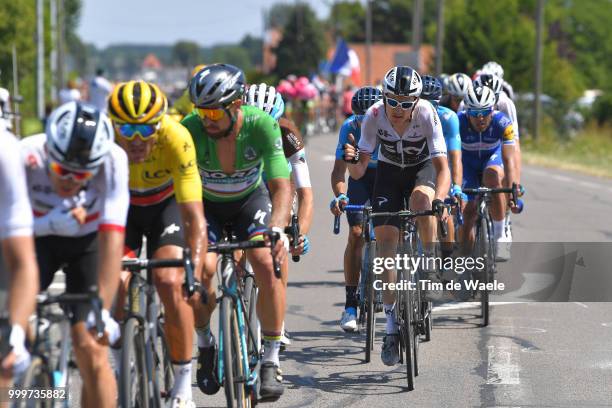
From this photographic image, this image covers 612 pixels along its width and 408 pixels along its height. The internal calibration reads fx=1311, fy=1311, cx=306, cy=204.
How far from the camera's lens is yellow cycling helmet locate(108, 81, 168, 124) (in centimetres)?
629

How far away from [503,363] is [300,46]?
316 ft

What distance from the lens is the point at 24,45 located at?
37.9 meters

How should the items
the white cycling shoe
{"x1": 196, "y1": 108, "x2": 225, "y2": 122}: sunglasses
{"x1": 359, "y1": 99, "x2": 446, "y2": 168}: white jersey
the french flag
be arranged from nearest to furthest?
1. {"x1": 196, "y1": 108, "x2": 225, "y2": 122}: sunglasses
2. {"x1": 359, "y1": 99, "x2": 446, "y2": 168}: white jersey
3. the white cycling shoe
4. the french flag

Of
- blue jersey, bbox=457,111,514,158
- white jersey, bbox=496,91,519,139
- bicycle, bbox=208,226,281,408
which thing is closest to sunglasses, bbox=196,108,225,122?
bicycle, bbox=208,226,281,408

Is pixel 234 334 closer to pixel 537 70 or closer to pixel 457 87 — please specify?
pixel 457 87

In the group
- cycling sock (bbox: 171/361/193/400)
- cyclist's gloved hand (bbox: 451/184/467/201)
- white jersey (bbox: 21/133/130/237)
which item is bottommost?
cycling sock (bbox: 171/361/193/400)

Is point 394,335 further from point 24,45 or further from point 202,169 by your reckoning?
point 24,45

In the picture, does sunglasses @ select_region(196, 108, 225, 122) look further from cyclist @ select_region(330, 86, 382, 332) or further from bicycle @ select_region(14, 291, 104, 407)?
cyclist @ select_region(330, 86, 382, 332)

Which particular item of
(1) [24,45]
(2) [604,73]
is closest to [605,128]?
(1) [24,45]

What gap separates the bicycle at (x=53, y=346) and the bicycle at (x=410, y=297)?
9.77 ft

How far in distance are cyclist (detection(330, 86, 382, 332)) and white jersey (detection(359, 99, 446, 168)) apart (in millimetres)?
434

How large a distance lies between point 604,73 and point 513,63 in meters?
63.4

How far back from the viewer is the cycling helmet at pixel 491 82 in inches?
484

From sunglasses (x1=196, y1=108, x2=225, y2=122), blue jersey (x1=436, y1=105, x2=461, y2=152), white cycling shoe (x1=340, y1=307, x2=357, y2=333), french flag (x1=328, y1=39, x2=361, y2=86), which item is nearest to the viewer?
sunglasses (x1=196, y1=108, x2=225, y2=122)
